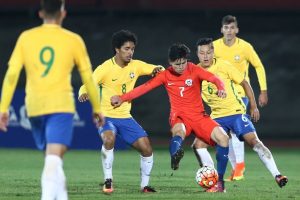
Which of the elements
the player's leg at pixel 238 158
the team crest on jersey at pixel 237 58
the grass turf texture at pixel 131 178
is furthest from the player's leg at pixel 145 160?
the team crest on jersey at pixel 237 58

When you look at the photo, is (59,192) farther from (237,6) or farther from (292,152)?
(237,6)

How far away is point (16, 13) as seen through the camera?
73.9ft

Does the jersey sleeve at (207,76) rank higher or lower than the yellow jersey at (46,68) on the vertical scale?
higher

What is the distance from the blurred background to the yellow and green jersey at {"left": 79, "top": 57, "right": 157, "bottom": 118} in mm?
9496

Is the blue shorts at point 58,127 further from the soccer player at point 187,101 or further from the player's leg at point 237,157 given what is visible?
the player's leg at point 237,157

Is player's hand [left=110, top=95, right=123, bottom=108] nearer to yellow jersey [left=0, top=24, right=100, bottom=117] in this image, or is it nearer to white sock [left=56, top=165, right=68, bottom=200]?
yellow jersey [left=0, top=24, right=100, bottom=117]

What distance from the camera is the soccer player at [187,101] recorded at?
1056cm

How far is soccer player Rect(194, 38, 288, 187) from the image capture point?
37.0ft

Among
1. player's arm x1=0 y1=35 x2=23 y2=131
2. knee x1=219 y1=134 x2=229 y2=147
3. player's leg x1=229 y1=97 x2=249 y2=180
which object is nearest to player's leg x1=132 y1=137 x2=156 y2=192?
knee x1=219 y1=134 x2=229 y2=147

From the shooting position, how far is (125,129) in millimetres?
11016

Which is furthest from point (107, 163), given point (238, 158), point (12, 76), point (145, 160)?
point (12, 76)

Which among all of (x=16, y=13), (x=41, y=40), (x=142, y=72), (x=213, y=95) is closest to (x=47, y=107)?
(x=41, y=40)

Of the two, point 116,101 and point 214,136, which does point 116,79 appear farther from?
point 214,136

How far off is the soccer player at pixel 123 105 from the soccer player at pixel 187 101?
330 mm
